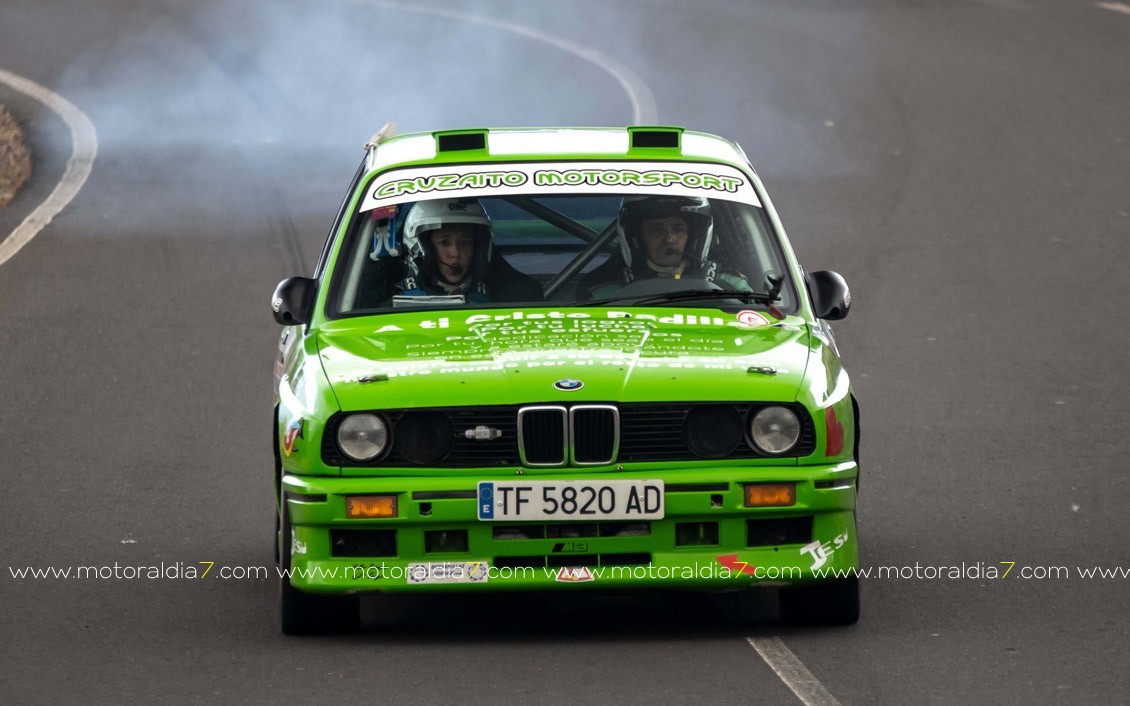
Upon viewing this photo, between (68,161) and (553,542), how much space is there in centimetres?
1435

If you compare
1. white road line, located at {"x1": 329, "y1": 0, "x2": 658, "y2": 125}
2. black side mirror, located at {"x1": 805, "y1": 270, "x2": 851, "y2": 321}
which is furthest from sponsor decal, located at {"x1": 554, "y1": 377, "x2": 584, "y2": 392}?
white road line, located at {"x1": 329, "y1": 0, "x2": 658, "y2": 125}

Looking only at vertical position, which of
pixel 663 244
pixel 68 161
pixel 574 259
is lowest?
pixel 68 161

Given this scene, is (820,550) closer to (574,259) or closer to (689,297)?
(689,297)

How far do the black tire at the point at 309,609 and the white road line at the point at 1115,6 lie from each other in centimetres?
2407

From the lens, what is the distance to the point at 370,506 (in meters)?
6.79

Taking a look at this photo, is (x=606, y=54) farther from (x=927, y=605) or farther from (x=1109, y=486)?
(x=927, y=605)

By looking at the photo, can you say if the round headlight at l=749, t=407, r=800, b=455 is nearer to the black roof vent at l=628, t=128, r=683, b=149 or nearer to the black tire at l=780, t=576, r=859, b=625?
the black tire at l=780, t=576, r=859, b=625

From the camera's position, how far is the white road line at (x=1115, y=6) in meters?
29.5

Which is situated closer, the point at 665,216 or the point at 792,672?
the point at 792,672

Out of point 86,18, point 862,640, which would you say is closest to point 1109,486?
point 862,640

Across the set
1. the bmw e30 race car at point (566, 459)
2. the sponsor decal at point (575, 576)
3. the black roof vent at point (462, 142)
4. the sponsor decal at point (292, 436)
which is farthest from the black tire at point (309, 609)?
the black roof vent at point (462, 142)

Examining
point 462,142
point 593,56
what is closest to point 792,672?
point 462,142

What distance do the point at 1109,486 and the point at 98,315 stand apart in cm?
706

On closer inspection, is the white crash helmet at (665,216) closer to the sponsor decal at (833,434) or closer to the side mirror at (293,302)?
the side mirror at (293,302)
